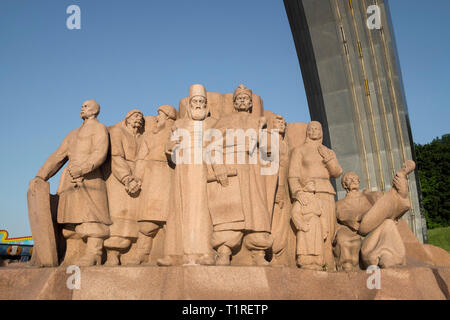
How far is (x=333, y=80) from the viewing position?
16.5 m

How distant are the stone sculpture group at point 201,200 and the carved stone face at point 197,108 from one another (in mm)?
13

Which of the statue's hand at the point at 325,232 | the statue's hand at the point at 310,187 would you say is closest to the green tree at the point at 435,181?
the statue's hand at the point at 325,232

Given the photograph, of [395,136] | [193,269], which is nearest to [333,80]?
[395,136]

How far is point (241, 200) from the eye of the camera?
17.1ft

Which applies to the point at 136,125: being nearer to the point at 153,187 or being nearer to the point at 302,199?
the point at 153,187

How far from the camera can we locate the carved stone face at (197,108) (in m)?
5.62

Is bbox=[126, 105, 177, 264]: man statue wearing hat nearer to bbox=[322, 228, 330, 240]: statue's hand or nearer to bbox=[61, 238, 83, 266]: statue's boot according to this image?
bbox=[61, 238, 83, 266]: statue's boot

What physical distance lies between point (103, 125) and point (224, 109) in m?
1.77

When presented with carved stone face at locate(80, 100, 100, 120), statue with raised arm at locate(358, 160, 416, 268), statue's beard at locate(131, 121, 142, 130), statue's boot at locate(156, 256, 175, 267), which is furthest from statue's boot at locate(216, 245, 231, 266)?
carved stone face at locate(80, 100, 100, 120)

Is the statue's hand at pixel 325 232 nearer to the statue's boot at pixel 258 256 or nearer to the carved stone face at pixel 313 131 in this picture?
the statue's boot at pixel 258 256

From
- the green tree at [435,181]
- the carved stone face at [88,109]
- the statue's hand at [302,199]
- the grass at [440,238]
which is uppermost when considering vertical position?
the carved stone face at [88,109]

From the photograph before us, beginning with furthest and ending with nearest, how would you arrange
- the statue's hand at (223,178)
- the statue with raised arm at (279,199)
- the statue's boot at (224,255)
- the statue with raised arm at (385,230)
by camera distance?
the statue with raised arm at (279,199)
the statue with raised arm at (385,230)
the statue's hand at (223,178)
the statue's boot at (224,255)

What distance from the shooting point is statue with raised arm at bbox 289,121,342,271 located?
607 cm

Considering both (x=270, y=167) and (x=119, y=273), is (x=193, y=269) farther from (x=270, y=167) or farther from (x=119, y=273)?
(x=270, y=167)
